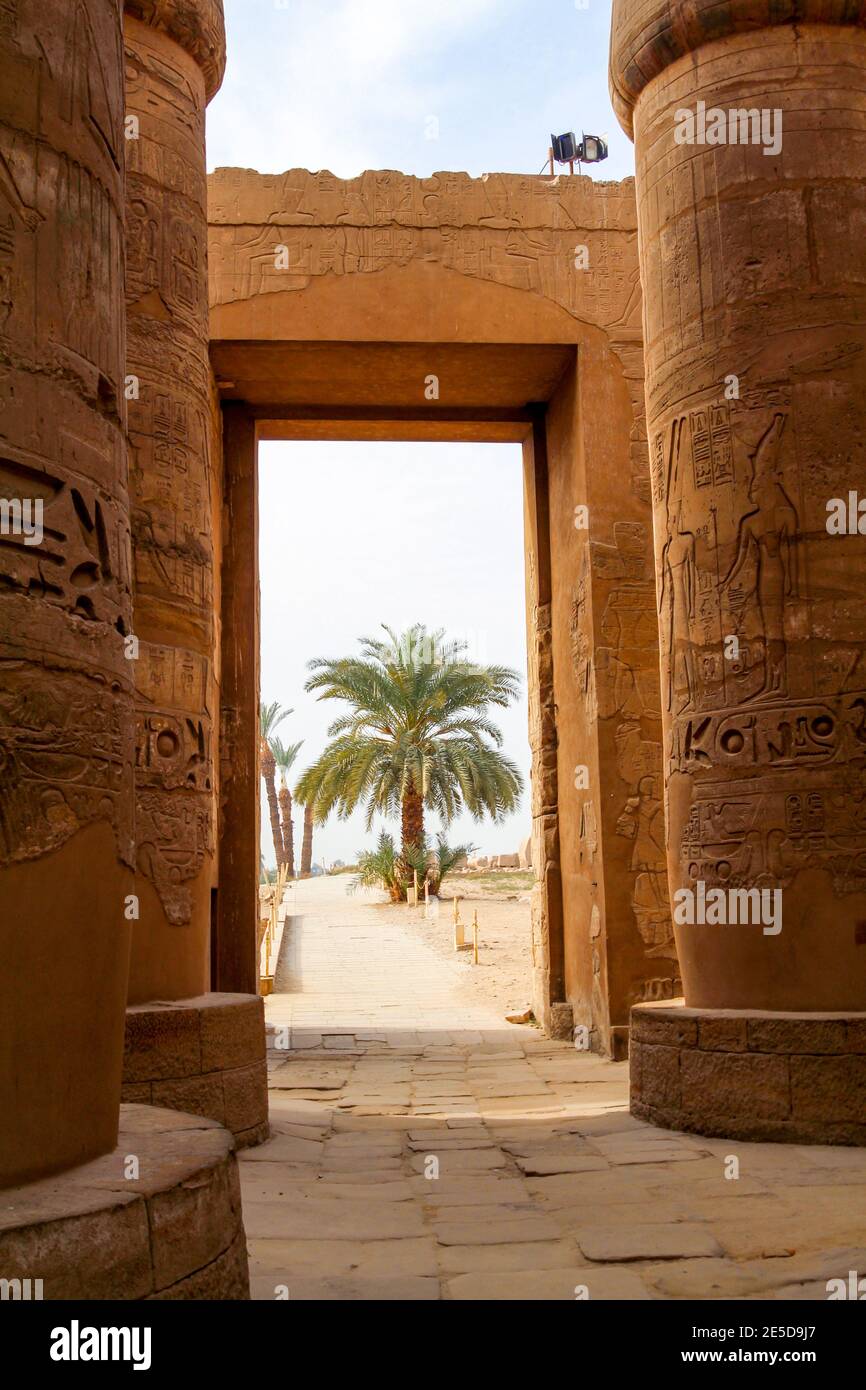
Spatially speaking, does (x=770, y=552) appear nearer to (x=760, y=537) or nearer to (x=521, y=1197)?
(x=760, y=537)

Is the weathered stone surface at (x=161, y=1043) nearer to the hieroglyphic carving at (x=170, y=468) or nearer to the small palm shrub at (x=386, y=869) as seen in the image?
the hieroglyphic carving at (x=170, y=468)

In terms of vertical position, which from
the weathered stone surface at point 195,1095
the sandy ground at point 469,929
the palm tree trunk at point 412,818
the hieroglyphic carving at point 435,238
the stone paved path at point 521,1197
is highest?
the hieroglyphic carving at point 435,238

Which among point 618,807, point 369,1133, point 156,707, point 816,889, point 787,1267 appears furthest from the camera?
point 618,807

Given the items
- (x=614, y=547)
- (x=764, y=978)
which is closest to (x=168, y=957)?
(x=764, y=978)

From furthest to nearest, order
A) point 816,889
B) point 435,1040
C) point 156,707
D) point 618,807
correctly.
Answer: point 435,1040
point 618,807
point 156,707
point 816,889

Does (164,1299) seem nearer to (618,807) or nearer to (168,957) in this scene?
(168,957)

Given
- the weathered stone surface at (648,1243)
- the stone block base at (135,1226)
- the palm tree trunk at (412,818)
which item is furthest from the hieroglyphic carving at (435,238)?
A: the palm tree trunk at (412,818)

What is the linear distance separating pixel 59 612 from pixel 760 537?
151 inches

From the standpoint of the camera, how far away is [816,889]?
5410mm

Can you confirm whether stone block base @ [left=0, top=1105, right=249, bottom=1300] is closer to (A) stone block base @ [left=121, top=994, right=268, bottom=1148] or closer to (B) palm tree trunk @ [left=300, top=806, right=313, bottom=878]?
(A) stone block base @ [left=121, top=994, right=268, bottom=1148]

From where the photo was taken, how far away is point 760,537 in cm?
574

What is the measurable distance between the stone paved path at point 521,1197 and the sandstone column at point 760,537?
0.45 metres

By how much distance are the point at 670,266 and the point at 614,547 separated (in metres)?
3.16

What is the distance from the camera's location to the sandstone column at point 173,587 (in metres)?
5.47
